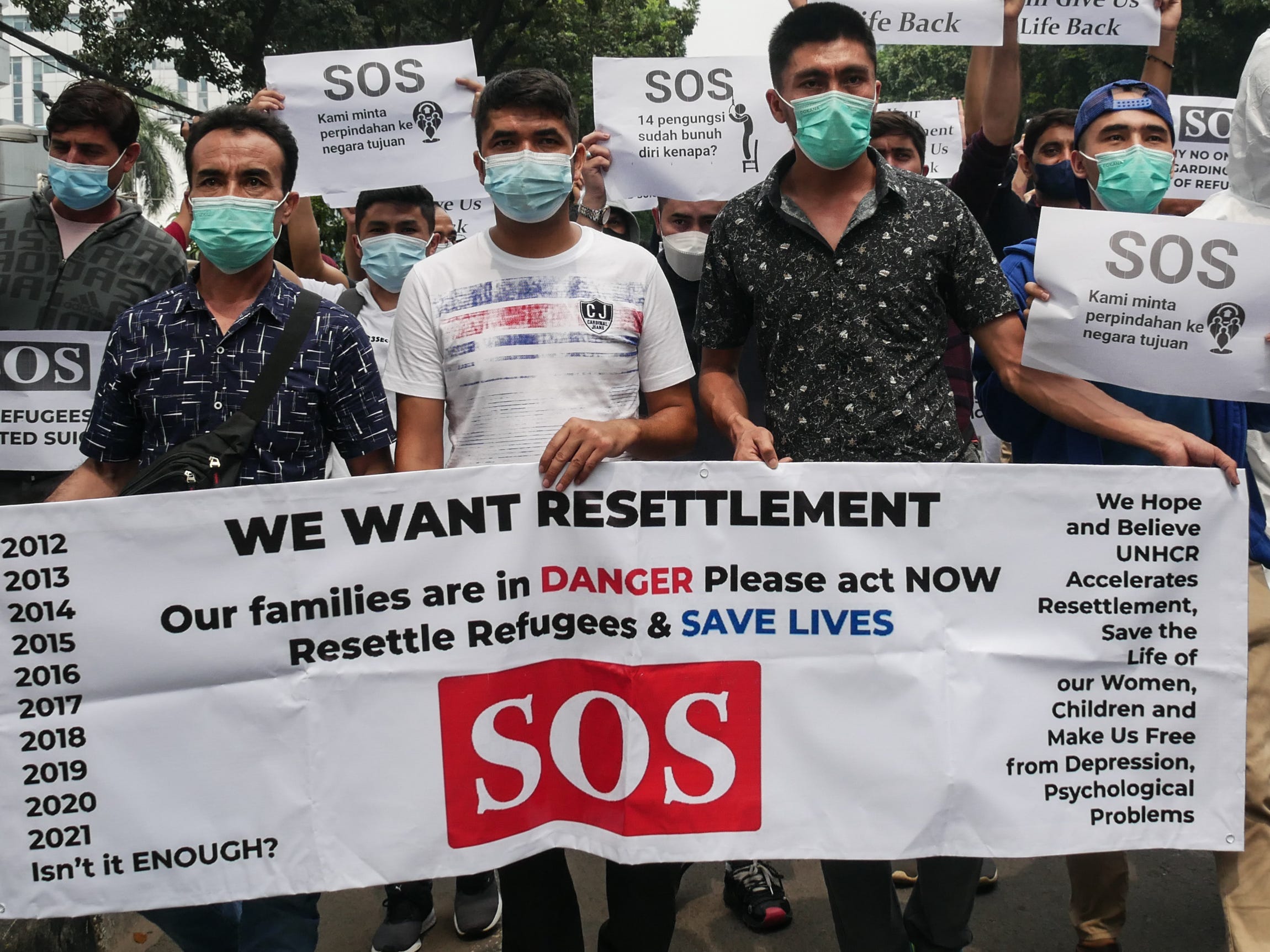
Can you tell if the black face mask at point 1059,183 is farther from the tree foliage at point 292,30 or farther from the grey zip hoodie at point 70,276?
the tree foliage at point 292,30

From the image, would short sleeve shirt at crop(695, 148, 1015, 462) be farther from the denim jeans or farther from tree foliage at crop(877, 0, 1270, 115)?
tree foliage at crop(877, 0, 1270, 115)

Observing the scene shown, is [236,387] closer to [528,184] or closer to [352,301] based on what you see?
[528,184]

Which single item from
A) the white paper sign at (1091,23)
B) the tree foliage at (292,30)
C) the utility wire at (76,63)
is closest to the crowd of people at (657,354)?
the white paper sign at (1091,23)

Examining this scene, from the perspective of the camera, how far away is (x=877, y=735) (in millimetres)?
2629

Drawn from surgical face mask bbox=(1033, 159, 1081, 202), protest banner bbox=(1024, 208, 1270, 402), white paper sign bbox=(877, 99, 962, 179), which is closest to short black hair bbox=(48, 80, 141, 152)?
protest banner bbox=(1024, 208, 1270, 402)

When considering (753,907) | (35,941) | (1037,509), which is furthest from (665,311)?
(35,941)

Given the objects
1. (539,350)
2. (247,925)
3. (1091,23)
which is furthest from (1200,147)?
(247,925)

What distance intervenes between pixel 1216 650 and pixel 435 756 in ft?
5.67

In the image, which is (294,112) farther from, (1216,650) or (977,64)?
(1216,650)

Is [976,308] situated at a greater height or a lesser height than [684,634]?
greater

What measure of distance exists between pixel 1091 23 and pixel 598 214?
7.20ft

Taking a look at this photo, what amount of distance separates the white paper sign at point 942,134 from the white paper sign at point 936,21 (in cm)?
189

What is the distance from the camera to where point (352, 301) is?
4.50 metres

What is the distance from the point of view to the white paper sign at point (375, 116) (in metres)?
5.42
